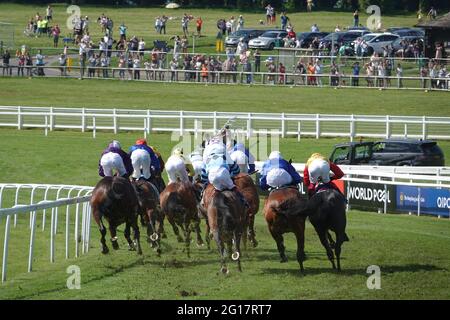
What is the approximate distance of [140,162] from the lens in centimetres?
2000

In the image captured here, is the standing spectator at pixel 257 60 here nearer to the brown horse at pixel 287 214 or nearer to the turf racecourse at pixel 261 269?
the turf racecourse at pixel 261 269

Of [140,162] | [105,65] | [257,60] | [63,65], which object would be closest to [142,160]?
[140,162]

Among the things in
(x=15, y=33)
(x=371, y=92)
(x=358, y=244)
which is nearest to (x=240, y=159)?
(x=358, y=244)

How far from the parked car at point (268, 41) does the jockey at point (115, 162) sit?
3627 cm

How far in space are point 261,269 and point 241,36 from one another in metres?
40.4

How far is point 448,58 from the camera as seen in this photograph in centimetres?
4844

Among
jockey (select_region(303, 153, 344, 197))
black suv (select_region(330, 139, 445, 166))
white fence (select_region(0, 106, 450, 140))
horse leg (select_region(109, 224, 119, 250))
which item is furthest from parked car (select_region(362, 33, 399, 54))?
jockey (select_region(303, 153, 344, 197))

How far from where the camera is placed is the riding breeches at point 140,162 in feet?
65.5

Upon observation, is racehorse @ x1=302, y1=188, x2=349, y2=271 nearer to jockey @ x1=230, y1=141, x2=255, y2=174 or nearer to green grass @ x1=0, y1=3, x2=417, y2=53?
jockey @ x1=230, y1=141, x2=255, y2=174

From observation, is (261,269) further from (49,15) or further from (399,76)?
(49,15)

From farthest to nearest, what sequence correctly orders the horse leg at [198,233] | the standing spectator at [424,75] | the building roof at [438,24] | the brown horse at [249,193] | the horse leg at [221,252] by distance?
the building roof at [438,24] < the standing spectator at [424,75] < the horse leg at [198,233] < the brown horse at [249,193] < the horse leg at [221,252]

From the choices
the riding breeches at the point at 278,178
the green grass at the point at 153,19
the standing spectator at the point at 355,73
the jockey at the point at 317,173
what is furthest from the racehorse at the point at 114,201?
the green grass at the point at 153,19

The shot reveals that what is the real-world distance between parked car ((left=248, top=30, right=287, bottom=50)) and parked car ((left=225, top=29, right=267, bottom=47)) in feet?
2.36
